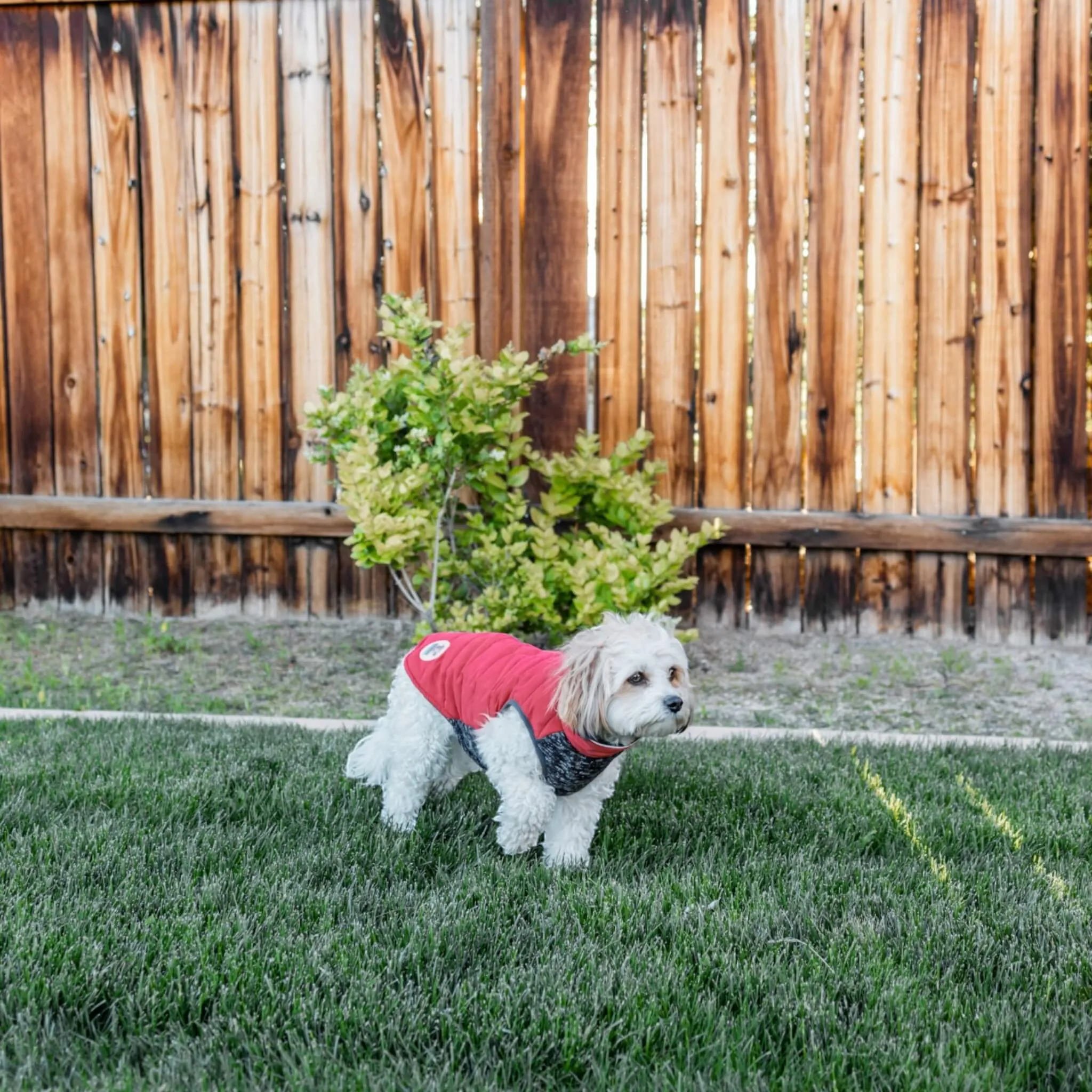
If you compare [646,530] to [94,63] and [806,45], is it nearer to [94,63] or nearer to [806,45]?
[806,45]

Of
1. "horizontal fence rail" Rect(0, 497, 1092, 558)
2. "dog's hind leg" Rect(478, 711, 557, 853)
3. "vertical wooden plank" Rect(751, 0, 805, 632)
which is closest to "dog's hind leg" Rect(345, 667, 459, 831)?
"dog's hind leg" Rect(478, 711, 557, 853)

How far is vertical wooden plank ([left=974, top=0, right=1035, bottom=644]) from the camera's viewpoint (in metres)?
4.82

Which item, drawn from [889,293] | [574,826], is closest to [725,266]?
[889,293]

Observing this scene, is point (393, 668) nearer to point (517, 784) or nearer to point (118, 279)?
point (517, 784)

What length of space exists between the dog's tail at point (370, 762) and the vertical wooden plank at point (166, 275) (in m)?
2.70

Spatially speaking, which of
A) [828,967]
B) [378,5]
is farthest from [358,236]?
[828,967]

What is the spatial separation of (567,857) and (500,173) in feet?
10.8

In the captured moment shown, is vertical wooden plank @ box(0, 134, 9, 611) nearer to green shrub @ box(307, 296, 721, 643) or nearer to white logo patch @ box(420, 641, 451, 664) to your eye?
green shrub @ box(307, 296, 721, 643)

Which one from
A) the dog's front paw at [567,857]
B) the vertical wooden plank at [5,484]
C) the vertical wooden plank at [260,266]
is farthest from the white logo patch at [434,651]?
the vertical wooden plank at [5,484]

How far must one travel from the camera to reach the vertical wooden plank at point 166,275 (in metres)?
5.39

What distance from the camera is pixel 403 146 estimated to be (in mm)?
5191

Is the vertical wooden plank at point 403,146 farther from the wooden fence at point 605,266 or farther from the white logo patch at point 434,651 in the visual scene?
the white logo patch at point 434,651

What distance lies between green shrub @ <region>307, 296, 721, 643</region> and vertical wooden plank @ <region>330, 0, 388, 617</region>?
18.4 inches

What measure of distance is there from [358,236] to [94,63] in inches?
60.1
